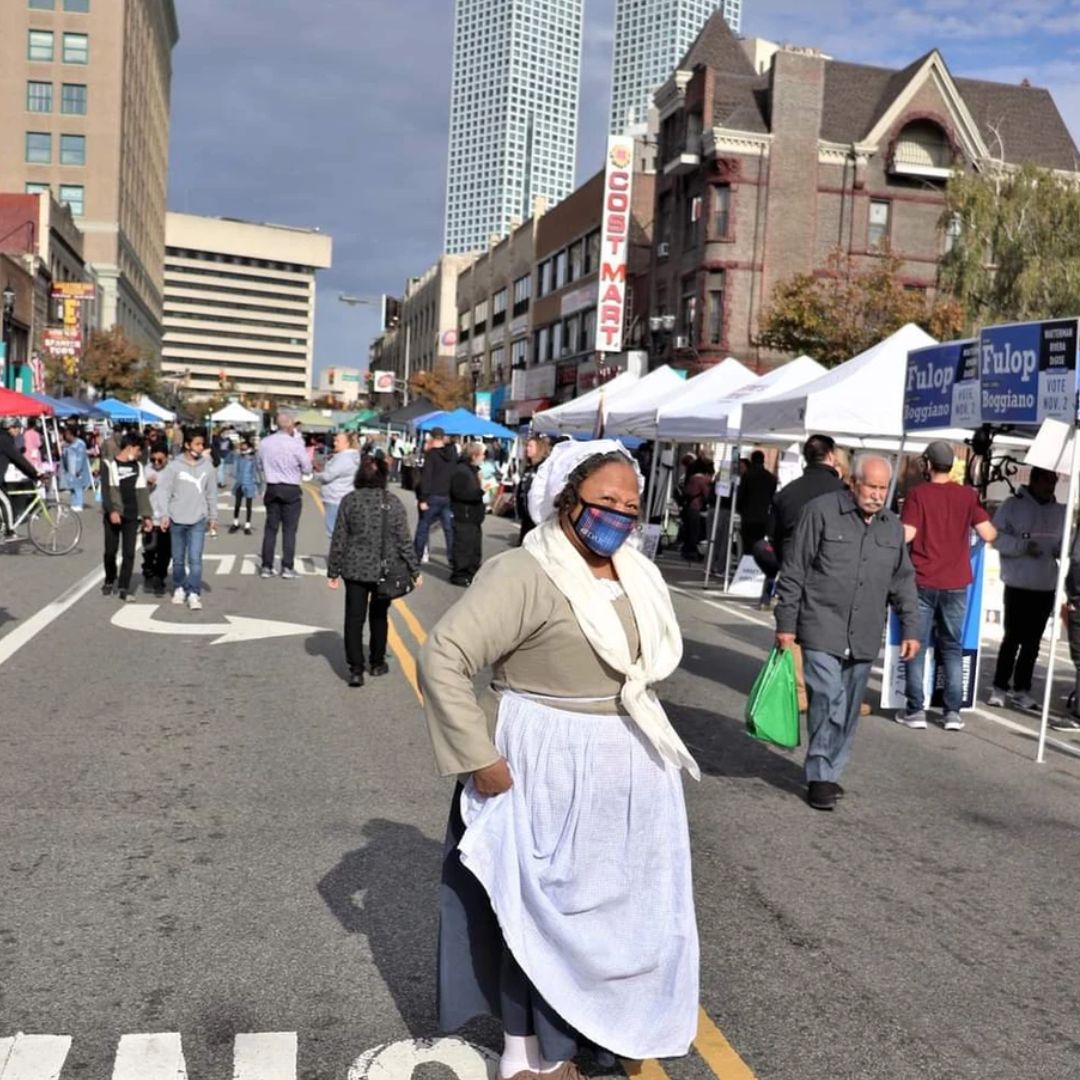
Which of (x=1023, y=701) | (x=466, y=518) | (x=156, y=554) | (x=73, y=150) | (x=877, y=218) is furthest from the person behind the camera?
(x=73, y=150)

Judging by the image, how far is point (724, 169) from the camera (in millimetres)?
42969

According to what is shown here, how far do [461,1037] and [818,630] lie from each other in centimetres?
357

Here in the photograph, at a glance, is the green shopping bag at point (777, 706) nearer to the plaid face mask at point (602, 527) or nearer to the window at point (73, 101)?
the plaid face mask at point (602, 527)

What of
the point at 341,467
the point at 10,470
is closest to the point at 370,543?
the point at 341,467

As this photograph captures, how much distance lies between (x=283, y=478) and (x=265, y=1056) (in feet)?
41.9

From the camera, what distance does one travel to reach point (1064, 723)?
9953mm

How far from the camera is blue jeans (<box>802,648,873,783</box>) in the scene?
6.81 metres

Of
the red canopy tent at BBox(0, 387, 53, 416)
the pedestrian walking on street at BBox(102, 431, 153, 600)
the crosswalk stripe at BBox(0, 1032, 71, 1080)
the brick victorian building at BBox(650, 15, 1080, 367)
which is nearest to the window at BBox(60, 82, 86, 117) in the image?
the brick victorian building at BBox(650, 15, 1080, 367)

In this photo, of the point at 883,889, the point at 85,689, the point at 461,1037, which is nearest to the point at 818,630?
the point at 883,889

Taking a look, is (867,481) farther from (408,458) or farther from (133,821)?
(408,458)

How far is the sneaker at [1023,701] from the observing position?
34.9ft

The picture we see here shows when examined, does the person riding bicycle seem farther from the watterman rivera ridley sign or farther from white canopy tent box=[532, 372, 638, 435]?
the watterman rivera ridley sign

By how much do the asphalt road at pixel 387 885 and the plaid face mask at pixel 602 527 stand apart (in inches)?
61.4

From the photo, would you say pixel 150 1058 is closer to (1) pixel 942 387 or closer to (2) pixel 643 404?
(1) pixel 942 387
